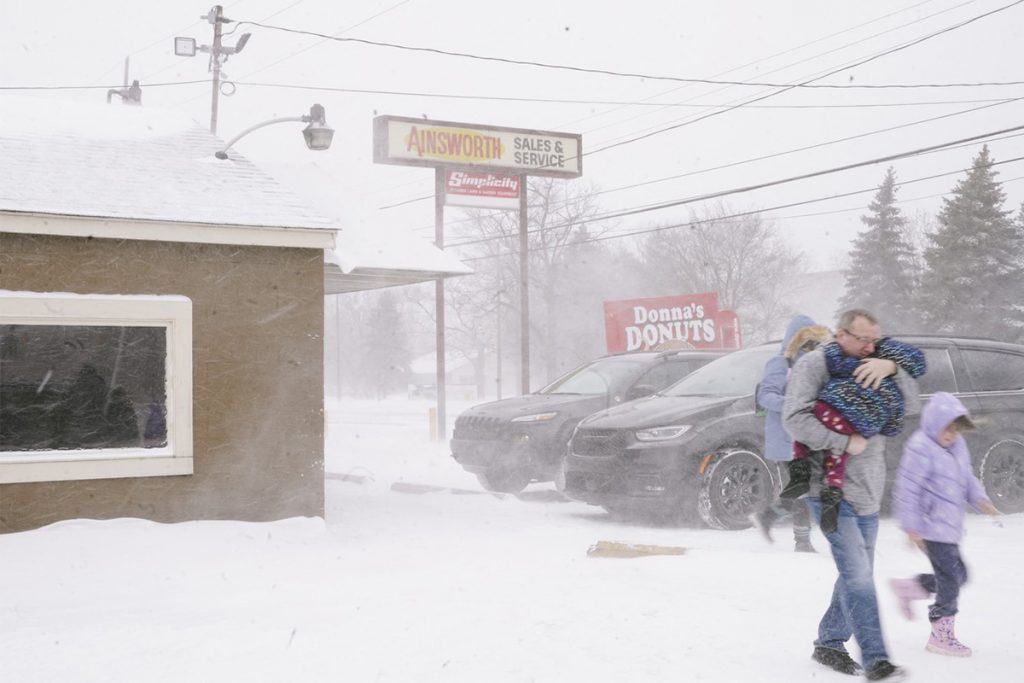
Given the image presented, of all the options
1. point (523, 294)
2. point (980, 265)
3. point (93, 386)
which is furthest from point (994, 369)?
point (980, 265)

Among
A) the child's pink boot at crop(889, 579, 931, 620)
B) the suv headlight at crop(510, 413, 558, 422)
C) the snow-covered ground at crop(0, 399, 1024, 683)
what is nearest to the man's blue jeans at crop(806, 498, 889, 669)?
the snow-covered ground at crop(0, 399, 1024, 683)

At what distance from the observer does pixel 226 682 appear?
4965 millimetres

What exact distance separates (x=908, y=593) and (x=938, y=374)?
5.33m

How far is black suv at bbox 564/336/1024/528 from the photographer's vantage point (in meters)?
9.24

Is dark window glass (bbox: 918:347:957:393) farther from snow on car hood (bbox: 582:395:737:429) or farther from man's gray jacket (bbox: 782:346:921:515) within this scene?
man's gray jacket (bbox: 782:346:921:515)

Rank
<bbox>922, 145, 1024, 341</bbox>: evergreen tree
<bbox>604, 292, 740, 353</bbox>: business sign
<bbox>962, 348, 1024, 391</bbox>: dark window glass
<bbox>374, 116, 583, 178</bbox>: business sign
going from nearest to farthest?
<bbox>962, 348, 1024, 391</bbox>: dark window glass, <bbox>374, 116, 583, 178</bbox>: business sign, <bbox>604, 292, 740, 353</bbox>: business sign, <bbox>922, 145, 1024, 341</bbox>: evergreen tree

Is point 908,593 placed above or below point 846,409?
below

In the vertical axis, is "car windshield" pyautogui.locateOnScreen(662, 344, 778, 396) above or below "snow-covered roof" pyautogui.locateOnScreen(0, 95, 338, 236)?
below

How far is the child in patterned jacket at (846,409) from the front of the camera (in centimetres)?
472

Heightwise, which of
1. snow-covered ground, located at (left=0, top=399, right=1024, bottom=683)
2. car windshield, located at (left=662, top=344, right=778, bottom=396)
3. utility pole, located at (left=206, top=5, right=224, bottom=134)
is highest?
utility pole, located at (left=206, top=5, right=224, bottom=134)

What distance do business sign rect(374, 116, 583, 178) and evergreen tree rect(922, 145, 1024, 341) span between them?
19815 millimetres

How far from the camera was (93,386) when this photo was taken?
8531 mm

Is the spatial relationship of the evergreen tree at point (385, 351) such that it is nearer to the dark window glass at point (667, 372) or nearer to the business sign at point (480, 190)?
the business sign at point (480, 190)

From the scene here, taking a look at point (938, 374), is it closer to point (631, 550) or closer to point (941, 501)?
point (631, 550)
